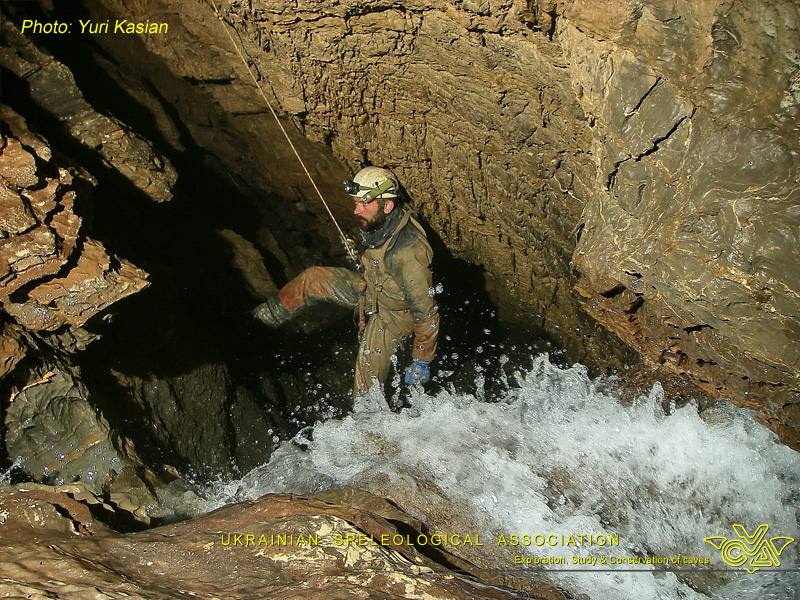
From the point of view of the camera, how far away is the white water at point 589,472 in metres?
2.65

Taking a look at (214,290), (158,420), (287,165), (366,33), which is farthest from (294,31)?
(158,420)

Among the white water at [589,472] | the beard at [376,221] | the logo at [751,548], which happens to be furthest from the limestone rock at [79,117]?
the logo at [751,548]

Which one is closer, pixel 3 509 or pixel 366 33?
pixel 3 509

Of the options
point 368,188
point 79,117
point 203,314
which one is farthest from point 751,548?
point 79,117

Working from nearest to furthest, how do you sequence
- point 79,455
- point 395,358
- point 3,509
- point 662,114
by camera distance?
1. point 3,509
2. point 662,114
3. point 79,455
4. point 395,358

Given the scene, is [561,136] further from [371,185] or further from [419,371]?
[419,371]

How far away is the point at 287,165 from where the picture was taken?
5586mm

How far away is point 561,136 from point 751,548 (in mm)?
2715

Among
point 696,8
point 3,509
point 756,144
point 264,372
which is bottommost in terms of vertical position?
point 264,372

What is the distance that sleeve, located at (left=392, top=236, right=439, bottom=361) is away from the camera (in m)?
4.23

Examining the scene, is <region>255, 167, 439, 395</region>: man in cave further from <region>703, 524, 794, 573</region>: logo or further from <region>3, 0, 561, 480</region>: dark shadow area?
<region>703, 524, 794, 573</region>: logo

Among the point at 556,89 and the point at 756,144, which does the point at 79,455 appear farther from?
the point at 756,144

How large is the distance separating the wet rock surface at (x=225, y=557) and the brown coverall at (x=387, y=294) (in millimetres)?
→ 2216

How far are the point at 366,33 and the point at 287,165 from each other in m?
2.16
